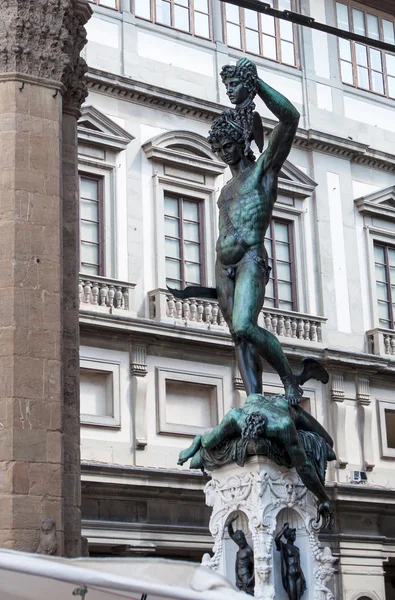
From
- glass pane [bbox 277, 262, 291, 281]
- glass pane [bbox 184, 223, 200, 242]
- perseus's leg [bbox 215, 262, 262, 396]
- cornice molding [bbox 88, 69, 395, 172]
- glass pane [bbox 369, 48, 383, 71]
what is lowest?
perseus's leg [bbox 215, 262, 262, 396]

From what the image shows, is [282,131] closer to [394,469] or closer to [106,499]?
[106,499]

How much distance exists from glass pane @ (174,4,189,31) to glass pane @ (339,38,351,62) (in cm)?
418

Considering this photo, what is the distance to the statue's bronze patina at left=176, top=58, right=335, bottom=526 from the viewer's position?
8336 mm

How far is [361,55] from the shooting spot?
3103cm

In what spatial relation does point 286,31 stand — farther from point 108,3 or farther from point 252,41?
point 108,3

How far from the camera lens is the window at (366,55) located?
30.6 m

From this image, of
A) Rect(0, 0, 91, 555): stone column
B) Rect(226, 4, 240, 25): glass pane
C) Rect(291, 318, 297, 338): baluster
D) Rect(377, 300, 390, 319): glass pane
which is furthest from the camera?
Rect(377, 300, 390, 319): glass pane

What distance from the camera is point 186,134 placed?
89.5ft

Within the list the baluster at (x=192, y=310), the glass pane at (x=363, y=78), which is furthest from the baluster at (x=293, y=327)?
the glass pane at (x=363, y=78)

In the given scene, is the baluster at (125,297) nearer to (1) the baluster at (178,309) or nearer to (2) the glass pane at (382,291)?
(1) the baluster at (178,309)

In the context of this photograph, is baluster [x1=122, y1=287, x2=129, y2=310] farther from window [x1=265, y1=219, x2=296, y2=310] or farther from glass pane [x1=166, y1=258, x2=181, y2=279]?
window [x1=265, y1=219, x2=296, y2=310]

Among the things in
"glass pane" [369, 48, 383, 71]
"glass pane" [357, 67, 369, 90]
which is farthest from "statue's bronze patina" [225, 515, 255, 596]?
"glass pane" [369, 48, 383, 71]

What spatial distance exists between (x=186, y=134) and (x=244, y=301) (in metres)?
18.8

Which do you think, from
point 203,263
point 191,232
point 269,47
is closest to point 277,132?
point 203,263
